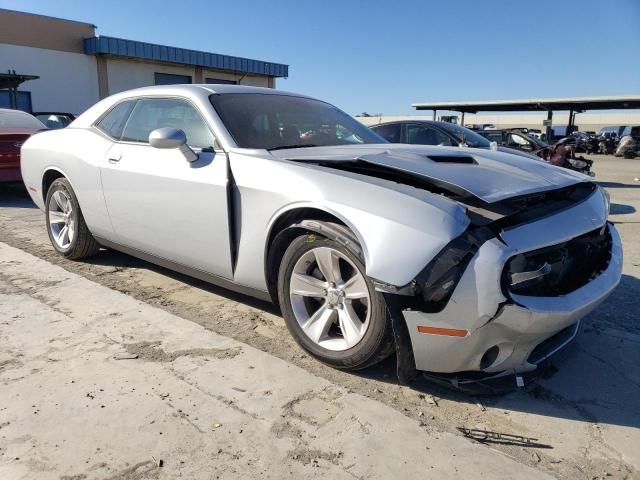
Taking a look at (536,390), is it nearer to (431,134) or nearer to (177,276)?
(177,276)

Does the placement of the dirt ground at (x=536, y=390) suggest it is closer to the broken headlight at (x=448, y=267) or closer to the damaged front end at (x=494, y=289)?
the damaged front end at (x=494, y=289)

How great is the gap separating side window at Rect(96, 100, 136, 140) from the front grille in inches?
126

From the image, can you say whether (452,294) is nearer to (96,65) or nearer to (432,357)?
(432,357)

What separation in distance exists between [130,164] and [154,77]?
21.2m

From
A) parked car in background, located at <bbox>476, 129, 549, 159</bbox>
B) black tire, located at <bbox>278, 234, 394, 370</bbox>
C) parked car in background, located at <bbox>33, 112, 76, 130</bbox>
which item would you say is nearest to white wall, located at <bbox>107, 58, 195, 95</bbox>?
parked car in background, located at <bbox>33, 112, 76, 130</bbox>

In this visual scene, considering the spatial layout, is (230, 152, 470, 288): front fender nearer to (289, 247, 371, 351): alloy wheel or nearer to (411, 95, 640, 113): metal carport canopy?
(289, 247, 371, 351): alloy wheel

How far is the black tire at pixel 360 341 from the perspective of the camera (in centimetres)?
244

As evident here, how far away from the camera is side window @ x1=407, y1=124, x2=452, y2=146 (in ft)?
27.3

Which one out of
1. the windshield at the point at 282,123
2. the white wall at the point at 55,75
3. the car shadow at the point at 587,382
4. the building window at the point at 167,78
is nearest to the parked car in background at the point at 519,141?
the windshield at the point at 282,123

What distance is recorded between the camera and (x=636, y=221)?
23.8 feet

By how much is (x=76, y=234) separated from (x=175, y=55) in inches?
791

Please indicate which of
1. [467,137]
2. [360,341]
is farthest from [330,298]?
[467,137]

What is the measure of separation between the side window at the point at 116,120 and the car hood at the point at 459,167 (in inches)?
65.9


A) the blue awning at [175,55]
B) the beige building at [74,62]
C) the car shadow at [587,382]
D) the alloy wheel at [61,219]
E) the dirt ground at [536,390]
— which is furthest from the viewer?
the blue awning at [175,55]
